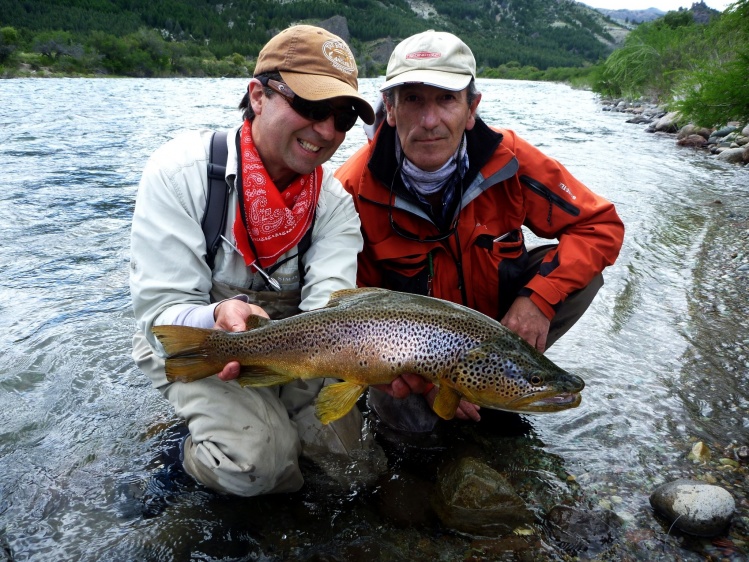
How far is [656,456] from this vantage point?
314 cm

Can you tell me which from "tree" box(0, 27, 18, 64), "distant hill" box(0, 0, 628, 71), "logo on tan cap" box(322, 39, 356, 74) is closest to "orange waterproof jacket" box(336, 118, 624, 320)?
"logo on tan cap" box(322, 39, 356, 74)

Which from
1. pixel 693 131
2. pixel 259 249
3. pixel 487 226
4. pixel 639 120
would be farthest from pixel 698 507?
pixel 639 120

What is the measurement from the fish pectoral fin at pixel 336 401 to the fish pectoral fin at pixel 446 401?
0.38 meters

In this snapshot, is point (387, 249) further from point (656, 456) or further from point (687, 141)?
point (687, 141)

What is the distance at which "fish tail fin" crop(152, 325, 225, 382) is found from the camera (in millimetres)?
2506

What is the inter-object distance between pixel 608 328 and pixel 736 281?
1690mm

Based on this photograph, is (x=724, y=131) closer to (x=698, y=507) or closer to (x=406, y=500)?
(x=698, y=507)

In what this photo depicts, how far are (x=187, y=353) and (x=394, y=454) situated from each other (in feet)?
4.53

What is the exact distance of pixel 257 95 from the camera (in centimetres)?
298

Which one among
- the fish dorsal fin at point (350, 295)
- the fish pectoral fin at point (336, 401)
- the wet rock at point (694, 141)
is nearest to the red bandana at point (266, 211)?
the fish dorsal fin at point (350, 295)

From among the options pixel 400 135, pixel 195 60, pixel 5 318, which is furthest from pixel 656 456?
pixel 195 60

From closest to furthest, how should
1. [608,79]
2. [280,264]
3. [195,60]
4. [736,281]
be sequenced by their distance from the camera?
1. [280,264]
2. [736,281]
3. [608,79]
4. [195,60]

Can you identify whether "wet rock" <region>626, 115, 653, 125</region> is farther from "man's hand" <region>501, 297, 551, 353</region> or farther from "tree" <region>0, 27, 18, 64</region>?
"tree" <region>0, 27, 18, 64</region>

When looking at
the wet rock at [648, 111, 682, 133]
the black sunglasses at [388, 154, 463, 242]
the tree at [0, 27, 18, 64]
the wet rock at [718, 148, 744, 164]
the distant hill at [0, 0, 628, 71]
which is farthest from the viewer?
the distant hill at [0, 0, 628, 71]
